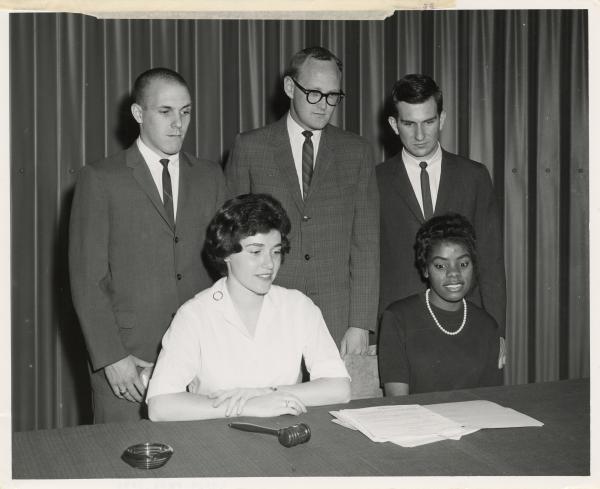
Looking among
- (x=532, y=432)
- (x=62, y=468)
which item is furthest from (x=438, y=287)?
(x=62, y=468)

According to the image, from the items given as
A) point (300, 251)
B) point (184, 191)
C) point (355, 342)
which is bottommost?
point (355, 342)

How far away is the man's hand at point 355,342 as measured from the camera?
279 centimetres

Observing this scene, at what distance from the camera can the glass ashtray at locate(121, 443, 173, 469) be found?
5.21 feet

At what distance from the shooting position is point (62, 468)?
1.61 m

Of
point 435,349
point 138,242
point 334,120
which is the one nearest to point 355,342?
point 435,349

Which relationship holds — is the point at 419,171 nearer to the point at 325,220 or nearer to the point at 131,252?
the point at 325,220

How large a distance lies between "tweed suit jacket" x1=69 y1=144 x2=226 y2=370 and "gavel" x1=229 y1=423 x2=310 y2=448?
913 mm

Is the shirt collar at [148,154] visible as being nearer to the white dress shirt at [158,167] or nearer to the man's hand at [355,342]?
the white dress shirt at [158,167]

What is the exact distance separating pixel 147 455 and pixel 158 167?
4.32 feet

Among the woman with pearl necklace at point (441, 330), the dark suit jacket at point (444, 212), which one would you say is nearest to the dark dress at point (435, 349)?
the woman with pearl necklace at point (441, 330)

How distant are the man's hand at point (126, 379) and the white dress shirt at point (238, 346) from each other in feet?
1.24

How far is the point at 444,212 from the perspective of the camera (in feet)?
9.71

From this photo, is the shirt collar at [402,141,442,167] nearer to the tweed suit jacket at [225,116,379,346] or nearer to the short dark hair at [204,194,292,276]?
the tweed suit jacket at [225,116,379,346]

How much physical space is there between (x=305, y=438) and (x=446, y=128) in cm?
292
